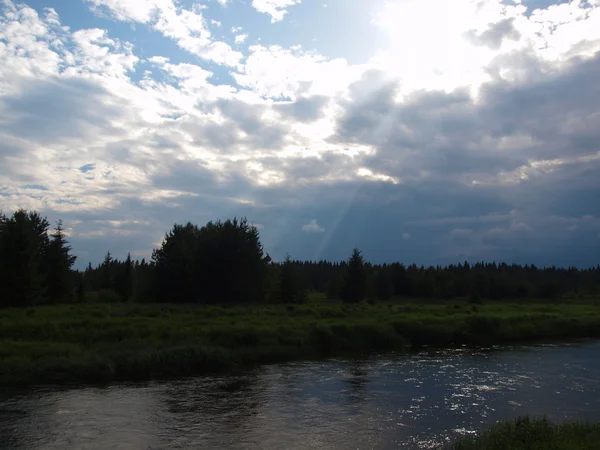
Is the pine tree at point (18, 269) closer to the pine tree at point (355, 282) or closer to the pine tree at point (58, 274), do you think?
the pine tree at point (58, 274)

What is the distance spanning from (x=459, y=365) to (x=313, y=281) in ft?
385

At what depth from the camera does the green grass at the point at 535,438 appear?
11.9 metres

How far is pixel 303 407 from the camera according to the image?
1997 centimetres

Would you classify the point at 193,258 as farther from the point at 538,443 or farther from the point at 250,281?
the point at 538,443

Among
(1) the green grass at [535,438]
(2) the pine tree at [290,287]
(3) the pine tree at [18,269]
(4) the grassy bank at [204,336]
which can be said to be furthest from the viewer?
(2) the pine tree at [290,287]

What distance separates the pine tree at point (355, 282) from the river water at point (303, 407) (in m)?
36.5

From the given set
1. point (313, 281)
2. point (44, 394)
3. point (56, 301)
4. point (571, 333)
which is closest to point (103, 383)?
point (44, 394)

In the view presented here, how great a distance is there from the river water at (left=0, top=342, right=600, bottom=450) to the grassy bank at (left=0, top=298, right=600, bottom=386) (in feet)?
6.60

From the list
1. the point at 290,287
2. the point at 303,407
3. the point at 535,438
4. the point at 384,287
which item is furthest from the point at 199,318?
the point at 384,287

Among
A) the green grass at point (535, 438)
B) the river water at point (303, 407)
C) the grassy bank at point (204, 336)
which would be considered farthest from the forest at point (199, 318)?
the green grass at point (535, 438)

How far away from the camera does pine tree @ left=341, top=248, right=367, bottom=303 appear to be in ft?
218

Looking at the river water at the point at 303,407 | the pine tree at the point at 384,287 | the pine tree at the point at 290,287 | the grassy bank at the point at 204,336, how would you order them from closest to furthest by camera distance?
the river water at the point at 303,407 < the grassy bank at the point at 204,336 < the pine tree at the point at 290,287 < the pine tree at the point at 384,287

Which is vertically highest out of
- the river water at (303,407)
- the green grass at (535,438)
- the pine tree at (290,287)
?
the pine tree at (290,287)

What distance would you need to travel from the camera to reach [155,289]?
202 ft
